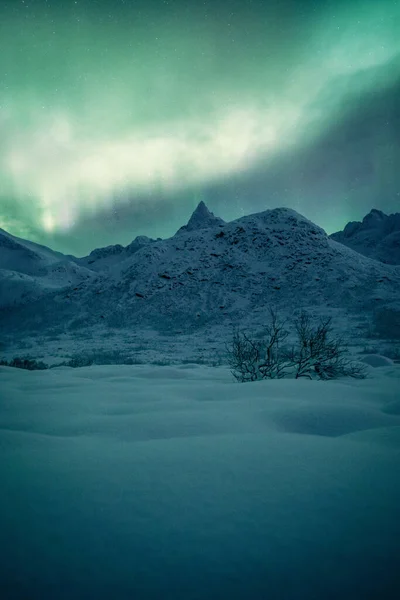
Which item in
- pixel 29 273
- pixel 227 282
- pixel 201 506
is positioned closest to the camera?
pixel 201 506

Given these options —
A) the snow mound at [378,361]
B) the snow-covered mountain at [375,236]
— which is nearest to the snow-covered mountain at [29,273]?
the snow mound at [378,361]

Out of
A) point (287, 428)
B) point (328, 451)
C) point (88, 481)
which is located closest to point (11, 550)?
point (88, 481)

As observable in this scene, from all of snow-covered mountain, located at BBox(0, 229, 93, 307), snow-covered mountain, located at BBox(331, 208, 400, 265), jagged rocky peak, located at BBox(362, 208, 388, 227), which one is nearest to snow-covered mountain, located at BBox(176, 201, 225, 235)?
snow-covered mountain, located at BBox(0, 229, 93, 307)

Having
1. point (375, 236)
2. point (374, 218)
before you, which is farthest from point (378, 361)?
point (374, 218)

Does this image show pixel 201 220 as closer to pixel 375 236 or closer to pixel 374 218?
pixel 375 236

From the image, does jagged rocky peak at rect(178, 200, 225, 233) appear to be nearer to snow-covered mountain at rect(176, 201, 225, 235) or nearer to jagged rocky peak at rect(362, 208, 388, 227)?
snow-covered mountain at rect(176, 201, 225, 235)

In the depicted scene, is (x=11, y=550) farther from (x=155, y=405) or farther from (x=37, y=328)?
(x=37, y=328)

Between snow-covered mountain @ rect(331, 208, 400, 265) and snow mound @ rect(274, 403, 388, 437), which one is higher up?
snow-covered mountain @ rect(331, 208, 400, 265)
